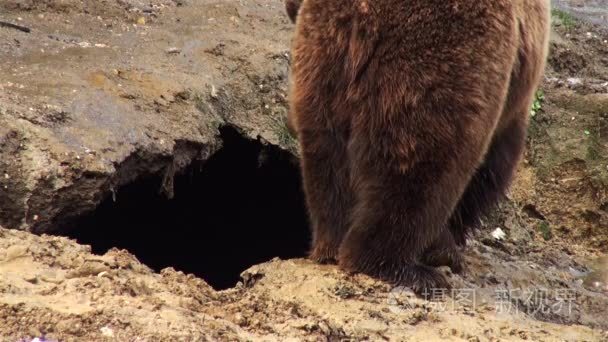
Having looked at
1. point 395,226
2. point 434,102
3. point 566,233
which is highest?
point 434,102

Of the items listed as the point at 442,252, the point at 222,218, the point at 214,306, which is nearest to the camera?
the point at 214,306

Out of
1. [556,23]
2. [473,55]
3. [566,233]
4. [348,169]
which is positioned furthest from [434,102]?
[556,23]

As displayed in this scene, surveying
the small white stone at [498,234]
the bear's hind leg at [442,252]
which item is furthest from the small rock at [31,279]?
the small white stone at [498,234]

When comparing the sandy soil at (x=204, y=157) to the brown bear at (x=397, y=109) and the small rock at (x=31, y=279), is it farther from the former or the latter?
the brown bear at (x=397, y=109)

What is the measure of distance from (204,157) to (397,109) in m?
1.87

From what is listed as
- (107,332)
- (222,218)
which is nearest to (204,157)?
(222,218)

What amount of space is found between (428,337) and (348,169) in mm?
961

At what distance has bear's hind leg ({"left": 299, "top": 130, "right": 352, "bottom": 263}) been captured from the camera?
427cm

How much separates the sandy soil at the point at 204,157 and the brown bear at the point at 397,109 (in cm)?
25

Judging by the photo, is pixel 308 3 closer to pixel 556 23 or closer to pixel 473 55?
pixel 473 55

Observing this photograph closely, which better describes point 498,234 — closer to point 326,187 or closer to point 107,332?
point 326,187

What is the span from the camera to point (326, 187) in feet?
14.3

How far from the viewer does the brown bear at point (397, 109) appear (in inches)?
157

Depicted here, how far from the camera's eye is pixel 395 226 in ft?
13.5
